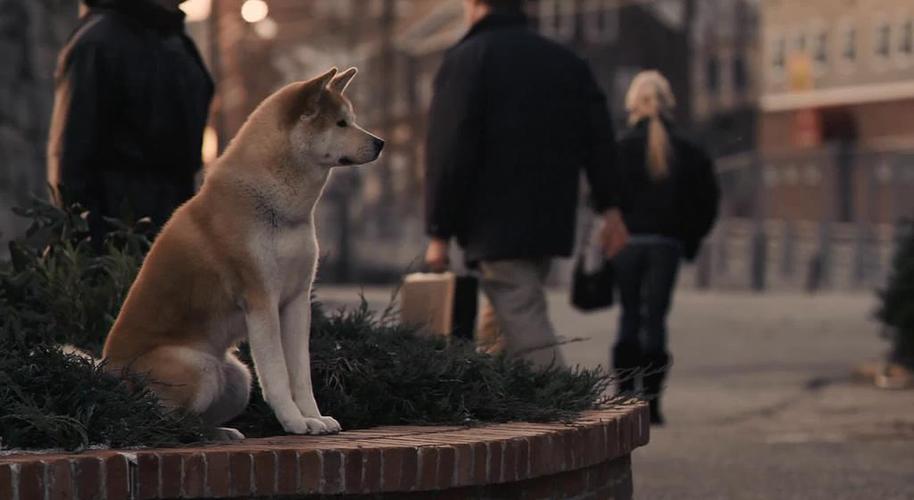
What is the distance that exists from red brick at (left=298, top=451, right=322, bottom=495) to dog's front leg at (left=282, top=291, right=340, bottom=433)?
0.44 metres

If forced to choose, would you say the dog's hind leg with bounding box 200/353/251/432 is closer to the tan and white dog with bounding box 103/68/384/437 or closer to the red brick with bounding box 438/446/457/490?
the tan and white dog with bounding box 103/68/384/437

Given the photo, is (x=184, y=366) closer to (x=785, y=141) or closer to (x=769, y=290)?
(x=769, y=290)

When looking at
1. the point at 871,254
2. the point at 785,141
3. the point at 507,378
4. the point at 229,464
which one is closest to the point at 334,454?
the point at 229,464

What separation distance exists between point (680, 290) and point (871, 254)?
4776mm

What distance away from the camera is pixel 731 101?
7600 centimetres

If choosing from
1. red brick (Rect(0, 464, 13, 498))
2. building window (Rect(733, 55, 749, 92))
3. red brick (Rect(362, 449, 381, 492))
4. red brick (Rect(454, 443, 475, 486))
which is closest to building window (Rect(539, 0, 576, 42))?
building window (Rect(733, 55, 749, 92))

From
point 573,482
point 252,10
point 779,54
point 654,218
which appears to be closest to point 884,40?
point 779,54

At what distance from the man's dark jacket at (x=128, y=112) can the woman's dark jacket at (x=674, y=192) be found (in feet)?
12.9

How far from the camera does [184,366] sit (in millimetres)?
5430

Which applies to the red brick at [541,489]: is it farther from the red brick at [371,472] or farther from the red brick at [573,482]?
the red brick at [371,472]

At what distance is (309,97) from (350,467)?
0.97 meters

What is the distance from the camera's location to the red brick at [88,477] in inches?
191

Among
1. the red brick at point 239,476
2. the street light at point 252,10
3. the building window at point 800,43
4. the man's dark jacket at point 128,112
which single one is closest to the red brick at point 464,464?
the red brick at point 239,476

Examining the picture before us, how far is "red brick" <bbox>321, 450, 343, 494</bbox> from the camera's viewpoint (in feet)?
16.8
